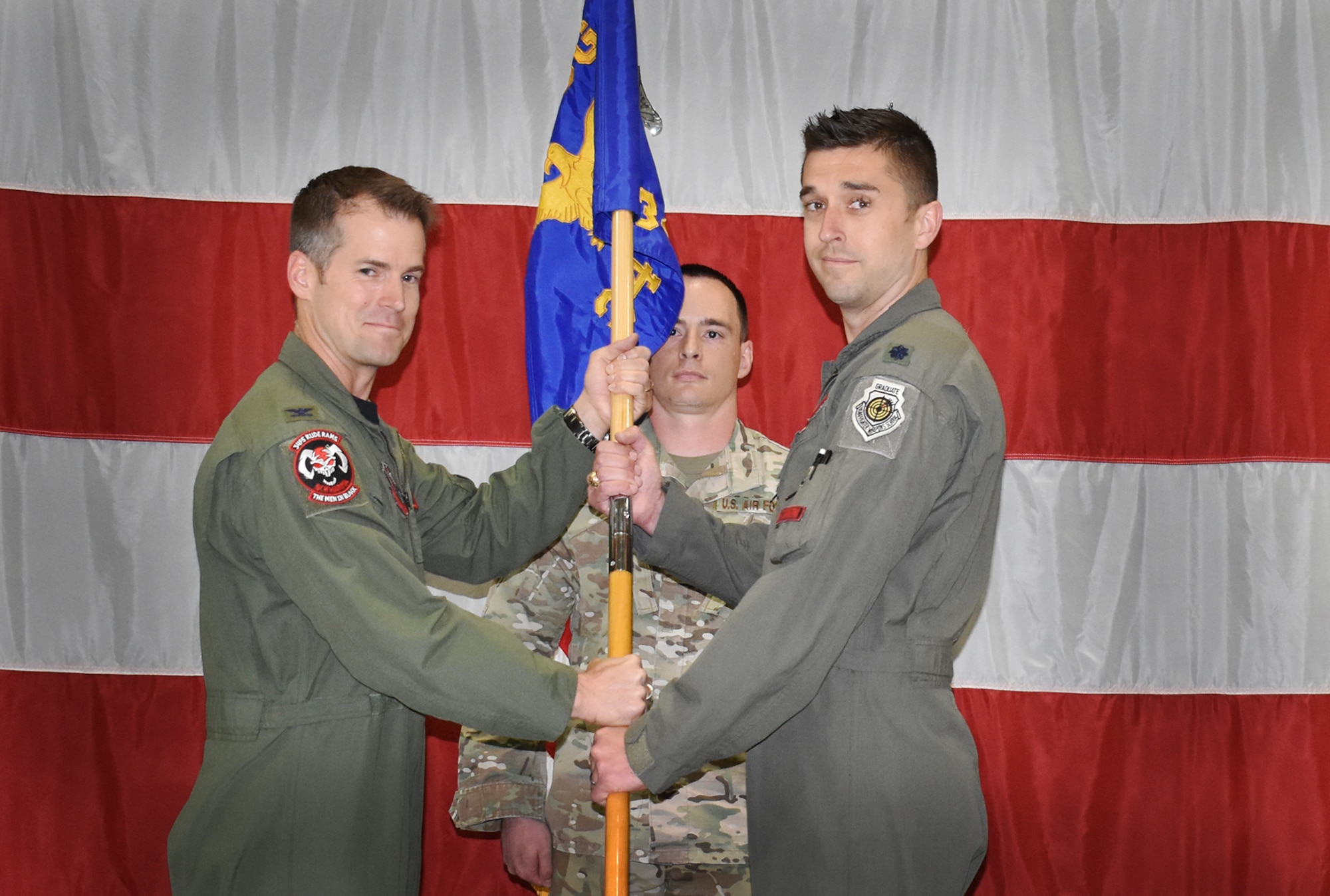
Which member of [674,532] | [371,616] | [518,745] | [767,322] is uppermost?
[767,322]

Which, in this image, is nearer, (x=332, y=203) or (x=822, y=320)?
(x=332, y=203)

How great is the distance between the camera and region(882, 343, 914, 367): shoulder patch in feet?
7.05

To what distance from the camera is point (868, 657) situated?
83.7 inches

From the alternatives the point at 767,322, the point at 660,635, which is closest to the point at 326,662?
the point at 660,635

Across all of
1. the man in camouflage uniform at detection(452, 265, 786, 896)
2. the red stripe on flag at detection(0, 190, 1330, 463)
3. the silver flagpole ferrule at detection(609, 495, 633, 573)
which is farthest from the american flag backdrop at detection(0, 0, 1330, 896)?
the silver flagpole ferrule at detection(609, 495, 633, 573)

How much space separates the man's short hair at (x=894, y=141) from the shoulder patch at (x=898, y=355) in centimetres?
44

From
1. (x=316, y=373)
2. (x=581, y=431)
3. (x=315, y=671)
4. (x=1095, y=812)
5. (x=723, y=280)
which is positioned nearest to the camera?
(x=315, y=671)

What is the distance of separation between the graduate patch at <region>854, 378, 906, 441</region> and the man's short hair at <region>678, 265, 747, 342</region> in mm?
1212

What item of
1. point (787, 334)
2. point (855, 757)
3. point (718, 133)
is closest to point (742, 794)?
point (855, 757)

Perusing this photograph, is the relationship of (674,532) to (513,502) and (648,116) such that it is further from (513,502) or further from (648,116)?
(648,116)

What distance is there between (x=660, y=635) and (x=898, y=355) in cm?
122

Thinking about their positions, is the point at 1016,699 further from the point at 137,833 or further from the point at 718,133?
the point at 137,833

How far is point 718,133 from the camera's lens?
361 cm

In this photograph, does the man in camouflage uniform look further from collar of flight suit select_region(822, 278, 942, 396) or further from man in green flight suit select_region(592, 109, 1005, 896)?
collar of flight suit select_region(822, 278, 942, 396)
